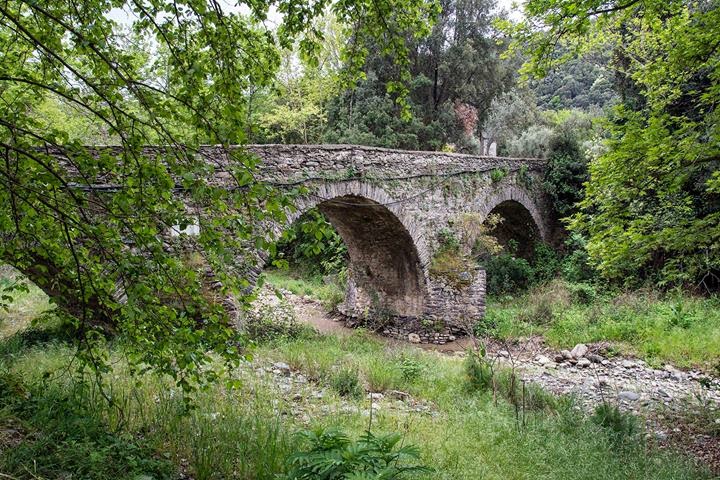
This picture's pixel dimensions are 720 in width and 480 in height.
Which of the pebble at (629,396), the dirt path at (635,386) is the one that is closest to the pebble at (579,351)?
the dirt path at (635,386)

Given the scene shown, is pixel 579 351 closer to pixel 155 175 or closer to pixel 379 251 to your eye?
pixel 379 251

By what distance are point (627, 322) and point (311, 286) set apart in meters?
10.0

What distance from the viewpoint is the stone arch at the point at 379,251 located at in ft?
35.7

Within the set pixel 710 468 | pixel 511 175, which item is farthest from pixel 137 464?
pixel 511 175

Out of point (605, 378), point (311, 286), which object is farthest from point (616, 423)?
point (311, 286)

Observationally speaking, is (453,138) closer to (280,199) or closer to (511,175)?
(511,175)

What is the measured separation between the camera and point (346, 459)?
8.52ft

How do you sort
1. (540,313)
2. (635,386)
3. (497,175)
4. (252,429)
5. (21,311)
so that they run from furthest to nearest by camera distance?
(497,175)
(540,313)
(21,311)
(635,386)
(252,429)

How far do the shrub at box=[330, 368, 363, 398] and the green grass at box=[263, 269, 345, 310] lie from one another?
7.54 metres

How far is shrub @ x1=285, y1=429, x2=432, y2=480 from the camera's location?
251 centimetres

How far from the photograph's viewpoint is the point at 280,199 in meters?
2.23

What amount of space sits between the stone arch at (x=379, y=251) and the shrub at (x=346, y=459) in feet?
24.3

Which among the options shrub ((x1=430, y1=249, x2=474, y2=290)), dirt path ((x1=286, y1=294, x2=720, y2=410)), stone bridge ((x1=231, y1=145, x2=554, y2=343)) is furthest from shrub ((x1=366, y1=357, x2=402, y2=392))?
shrub ((x1=430, y1=249, x2=474, y2=290))

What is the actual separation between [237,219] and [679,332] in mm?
9835
